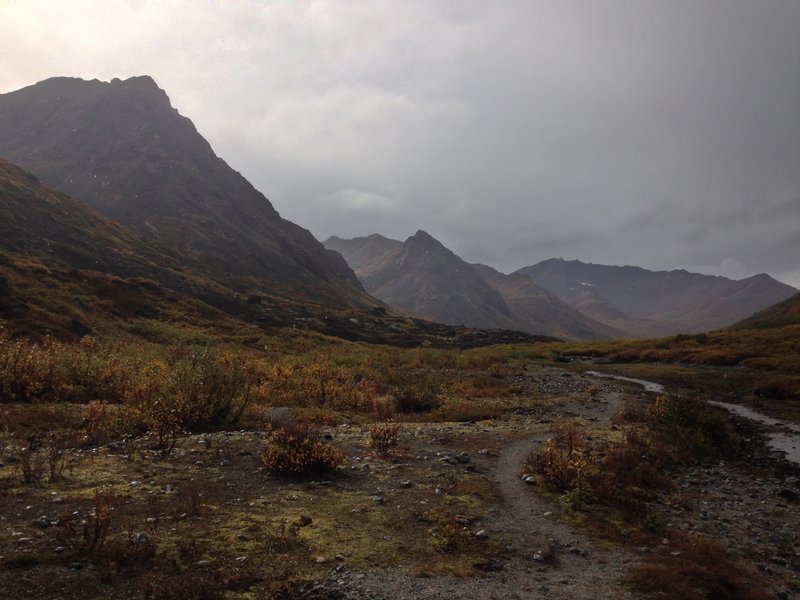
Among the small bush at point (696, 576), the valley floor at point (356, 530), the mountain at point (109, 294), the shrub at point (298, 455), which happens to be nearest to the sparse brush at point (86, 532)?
the valley floor at point (356, 530)

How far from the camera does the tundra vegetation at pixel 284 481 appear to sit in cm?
668

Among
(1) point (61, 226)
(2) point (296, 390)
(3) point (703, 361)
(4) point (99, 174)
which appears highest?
(4) point (99, 174)

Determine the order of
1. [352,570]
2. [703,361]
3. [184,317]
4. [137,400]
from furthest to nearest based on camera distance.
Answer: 1. [184,317]
2. [703,361]
3. [137,400]
4. [352,570]

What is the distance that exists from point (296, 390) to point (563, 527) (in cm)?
1553

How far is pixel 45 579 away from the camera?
585cm

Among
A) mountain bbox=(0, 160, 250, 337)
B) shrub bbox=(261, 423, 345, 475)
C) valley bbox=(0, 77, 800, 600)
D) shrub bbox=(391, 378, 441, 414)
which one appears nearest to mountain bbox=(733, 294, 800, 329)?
valley bbox=(0, 77, 800, 600)

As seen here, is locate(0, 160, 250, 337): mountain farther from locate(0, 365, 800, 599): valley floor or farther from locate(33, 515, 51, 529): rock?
locate(33, 515, 51, 529): rock

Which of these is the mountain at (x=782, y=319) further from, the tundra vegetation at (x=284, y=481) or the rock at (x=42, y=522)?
the rock at (x=42, y=522)

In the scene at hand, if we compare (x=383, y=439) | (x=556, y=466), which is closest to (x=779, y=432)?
(x=556, y=466)

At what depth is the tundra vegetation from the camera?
21.9 ft

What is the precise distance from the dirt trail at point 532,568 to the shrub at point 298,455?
420 cm

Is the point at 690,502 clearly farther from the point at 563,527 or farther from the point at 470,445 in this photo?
the point at 470,445

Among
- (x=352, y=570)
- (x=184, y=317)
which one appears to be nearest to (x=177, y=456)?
(x=352, y=570)

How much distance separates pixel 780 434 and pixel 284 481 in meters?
22.3
